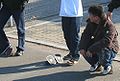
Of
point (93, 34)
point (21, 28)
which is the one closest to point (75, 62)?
point (93, 34)

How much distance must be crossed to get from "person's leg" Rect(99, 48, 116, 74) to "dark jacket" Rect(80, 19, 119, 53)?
65 mm

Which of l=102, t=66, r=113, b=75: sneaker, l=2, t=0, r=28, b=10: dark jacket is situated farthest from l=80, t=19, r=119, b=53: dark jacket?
l=2, t=0, r=28, b=10: dark jacket

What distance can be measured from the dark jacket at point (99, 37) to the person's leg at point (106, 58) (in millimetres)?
65

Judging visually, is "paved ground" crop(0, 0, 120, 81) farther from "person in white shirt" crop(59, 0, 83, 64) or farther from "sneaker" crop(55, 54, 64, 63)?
"person in white shirt" crop(59, 0, 83, 64)

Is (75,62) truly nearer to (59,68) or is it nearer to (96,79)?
(59,68)

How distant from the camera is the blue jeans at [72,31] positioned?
6.40 metres

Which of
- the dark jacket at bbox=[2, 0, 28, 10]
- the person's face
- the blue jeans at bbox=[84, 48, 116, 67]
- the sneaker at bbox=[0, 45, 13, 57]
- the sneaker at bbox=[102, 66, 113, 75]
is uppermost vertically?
the dark jacket at bbox=[2, 0, 28, 10]

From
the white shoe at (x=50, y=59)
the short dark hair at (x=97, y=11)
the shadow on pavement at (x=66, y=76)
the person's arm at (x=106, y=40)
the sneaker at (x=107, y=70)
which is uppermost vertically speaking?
the short dark hair at (x=97, y=11)

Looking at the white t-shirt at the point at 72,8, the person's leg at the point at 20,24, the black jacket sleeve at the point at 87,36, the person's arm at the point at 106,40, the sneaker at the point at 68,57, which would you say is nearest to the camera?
the person's arm at the point at 106,40

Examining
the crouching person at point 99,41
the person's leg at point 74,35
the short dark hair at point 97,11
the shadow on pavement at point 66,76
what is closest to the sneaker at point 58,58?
the person's leg at point 74,35

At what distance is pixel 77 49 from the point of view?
258 inches

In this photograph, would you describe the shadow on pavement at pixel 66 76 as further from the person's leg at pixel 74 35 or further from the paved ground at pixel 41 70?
the person's leg at pixel 74 35

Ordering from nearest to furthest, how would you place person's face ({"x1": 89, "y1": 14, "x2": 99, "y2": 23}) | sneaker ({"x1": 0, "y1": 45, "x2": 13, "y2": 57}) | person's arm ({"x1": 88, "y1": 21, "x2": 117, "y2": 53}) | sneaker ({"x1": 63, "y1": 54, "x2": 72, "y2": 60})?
person's arm ({"x1": 88, "y1": 21, "x2": 117, "y2": 53}) < person's face ({"x1": 89, "y1": 14, "x2": 99, "y2": 23}) < sneaker ({"x1": 63, "y1": 54, "x2": 72, "y2": 60}) < sneaker ({"x1": 0, "y1": 45, "x2": 13, "y2": 57})

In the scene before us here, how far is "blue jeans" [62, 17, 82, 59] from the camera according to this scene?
6402 mm
